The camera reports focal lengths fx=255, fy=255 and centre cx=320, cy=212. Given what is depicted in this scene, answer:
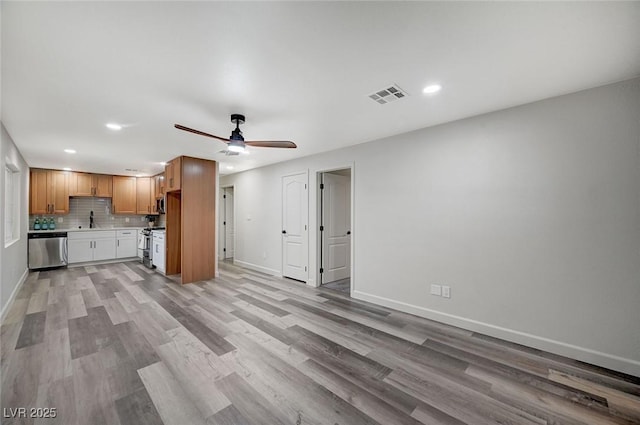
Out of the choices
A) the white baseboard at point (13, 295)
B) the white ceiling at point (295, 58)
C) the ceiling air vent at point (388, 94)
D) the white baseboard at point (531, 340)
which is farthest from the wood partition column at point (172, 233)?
the ceiling air vent at point (388, 94)

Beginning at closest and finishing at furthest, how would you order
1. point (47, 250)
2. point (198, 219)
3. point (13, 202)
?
point (13, 202) → point (198, 219) → point (47, 250)

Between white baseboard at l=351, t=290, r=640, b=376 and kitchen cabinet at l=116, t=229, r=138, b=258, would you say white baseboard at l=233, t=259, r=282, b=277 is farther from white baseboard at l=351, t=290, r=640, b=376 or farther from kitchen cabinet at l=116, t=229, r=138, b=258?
kitchen cabinet at l=116, t=229, r=138, b=258

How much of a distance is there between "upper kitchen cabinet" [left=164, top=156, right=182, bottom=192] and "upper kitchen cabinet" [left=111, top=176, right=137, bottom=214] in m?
2.85

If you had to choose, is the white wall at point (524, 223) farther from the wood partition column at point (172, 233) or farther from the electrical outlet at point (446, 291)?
the wood partition column at point (172, 233)

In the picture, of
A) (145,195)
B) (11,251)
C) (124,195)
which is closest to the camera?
(11,251)

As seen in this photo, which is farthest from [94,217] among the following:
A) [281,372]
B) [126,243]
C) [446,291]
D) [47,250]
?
[446,291]

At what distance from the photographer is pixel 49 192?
20.9ft

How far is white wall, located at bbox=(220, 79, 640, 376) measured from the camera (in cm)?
225

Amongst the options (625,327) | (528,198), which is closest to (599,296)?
(625,327)

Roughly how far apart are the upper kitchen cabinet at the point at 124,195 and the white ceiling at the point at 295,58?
177 inches

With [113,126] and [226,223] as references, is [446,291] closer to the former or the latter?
[113,126]

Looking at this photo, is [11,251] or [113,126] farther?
[11,251]

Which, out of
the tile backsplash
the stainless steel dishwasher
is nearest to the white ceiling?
the stainless steel dishwasher

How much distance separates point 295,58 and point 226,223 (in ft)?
22.0
